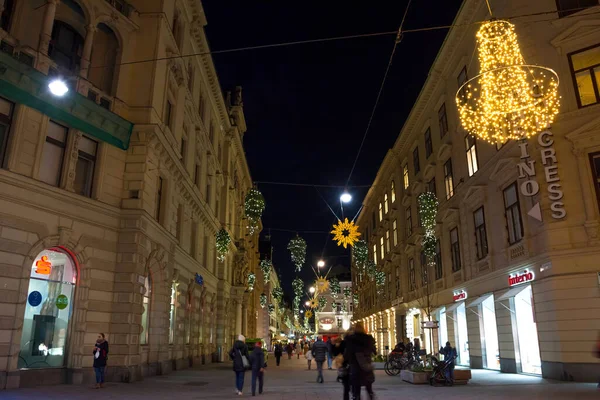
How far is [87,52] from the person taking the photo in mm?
17734

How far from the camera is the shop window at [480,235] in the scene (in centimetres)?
2417

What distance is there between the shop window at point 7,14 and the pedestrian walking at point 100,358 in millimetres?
10452

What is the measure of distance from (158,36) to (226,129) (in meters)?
22.7

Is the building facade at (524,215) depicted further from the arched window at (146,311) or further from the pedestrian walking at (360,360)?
the arched window at (146,311)

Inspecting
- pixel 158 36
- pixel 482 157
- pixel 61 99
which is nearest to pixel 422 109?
pixel 482 157

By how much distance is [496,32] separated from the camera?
43.3ft

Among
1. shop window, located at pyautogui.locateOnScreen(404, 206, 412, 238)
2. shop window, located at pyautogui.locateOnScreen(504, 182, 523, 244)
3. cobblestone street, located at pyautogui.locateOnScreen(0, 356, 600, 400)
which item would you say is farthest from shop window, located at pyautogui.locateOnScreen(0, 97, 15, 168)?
shop window, located at pyautogui.locateOnScreen(404, 206, 412, 238)

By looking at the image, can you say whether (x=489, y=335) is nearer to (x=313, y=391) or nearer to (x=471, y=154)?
(x=471, y=154)

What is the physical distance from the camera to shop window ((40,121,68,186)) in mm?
15820

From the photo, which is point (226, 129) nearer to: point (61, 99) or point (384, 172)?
point (384, 172)

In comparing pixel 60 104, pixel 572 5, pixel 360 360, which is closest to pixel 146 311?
pixel 60 104

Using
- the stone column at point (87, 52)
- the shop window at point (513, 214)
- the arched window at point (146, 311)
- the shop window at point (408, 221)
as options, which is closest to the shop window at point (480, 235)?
the shop window at point (513, 214)

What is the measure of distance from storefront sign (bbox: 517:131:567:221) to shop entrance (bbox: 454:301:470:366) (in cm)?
1014

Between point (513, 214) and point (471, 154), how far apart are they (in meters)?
5.79
